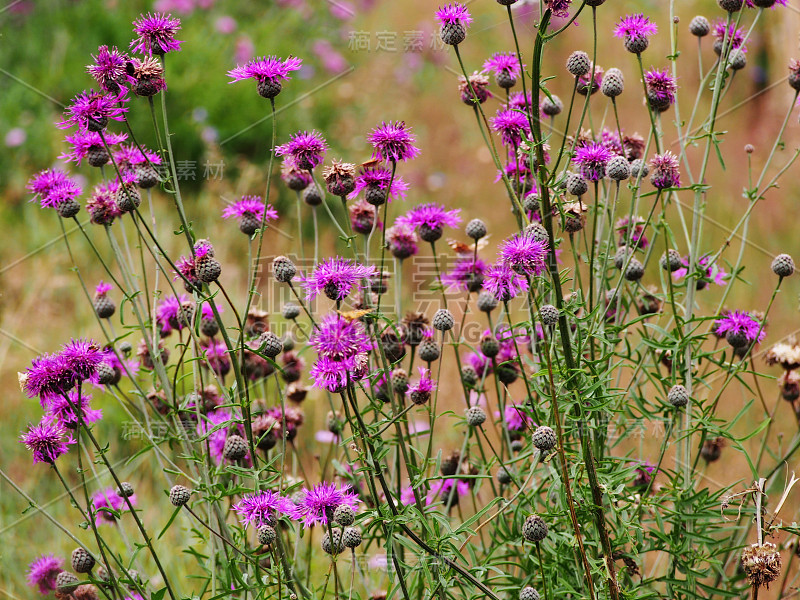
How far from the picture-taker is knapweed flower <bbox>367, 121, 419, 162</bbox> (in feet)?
6.08

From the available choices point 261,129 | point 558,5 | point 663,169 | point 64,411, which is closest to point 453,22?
point 558,5

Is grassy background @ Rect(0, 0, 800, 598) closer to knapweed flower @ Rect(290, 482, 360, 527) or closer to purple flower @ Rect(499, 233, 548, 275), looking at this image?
knapweed flower @ Rect(290, 482, 360, 527)

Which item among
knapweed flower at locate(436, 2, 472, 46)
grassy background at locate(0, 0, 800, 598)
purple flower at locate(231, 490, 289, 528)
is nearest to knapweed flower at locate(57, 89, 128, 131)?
knapweed flower at locate(436, 2, 472, 46)

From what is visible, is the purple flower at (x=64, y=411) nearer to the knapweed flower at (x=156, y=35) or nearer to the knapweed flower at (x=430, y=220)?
the knapweed flower at (x=156, y=35)

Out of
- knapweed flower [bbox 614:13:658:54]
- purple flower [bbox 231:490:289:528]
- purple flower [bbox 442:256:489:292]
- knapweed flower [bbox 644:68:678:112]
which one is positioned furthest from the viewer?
purple flower [bbox 442:256:489:292]

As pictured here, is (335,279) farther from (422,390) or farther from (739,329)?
(739,329)

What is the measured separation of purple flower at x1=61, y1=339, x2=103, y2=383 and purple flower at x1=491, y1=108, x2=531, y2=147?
3.61ft

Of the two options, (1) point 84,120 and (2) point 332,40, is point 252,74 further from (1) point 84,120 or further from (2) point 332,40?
(2) point 332,40

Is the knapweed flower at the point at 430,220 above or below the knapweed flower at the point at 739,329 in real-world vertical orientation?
above

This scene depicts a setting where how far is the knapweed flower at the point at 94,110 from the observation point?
1.78 m

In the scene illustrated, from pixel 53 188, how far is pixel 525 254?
1.24 meters

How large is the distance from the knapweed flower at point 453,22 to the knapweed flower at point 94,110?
748 mm

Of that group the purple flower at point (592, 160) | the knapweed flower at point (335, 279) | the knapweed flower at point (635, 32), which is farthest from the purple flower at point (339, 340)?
the knapweed flower at point (635, 32)

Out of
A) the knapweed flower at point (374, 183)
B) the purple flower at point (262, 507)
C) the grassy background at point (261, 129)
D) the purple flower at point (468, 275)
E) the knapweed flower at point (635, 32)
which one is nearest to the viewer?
the purple flower at point (262, 507)
